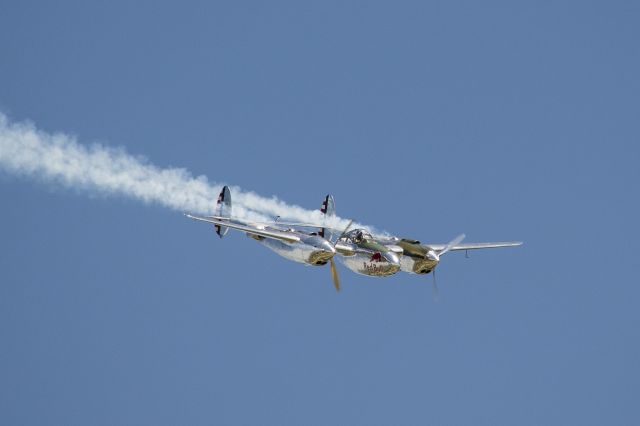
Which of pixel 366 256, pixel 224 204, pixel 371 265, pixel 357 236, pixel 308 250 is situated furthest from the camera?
pixel 224 204

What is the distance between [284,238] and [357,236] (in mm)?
5340

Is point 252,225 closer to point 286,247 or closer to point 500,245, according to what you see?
point 286,247

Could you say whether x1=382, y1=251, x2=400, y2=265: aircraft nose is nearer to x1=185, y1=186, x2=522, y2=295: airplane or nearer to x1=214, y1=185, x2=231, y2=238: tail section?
x1=185, y1=186, x2=522, y2=295: airplane

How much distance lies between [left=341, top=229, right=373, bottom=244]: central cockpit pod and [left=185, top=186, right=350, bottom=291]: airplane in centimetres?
207

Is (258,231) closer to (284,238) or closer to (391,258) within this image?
(284,238)

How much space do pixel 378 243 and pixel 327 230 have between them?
895 centimetres

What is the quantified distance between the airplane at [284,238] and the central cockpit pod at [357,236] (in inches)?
81.6

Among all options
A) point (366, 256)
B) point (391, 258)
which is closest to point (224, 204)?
point (366, 256)

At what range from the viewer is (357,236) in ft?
275

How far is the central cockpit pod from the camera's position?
8375cm

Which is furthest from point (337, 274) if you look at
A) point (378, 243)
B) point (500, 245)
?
point (500, 245)

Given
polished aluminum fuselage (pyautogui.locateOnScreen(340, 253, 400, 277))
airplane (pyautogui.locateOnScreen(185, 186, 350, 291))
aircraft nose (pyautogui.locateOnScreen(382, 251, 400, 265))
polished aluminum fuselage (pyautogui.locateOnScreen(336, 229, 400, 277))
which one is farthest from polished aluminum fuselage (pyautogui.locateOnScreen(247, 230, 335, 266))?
aircraft nose (pyautogui.locateOnScreen(382, 251, 400, 265))

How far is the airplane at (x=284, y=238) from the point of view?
79812mm

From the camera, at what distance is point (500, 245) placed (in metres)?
93.7
